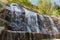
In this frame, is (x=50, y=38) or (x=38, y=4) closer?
(x=50, y=38)

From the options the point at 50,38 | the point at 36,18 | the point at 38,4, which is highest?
the point at 38,4

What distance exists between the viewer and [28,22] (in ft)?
36.2

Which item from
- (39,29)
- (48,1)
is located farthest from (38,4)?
(39,29)

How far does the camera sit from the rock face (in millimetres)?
10216

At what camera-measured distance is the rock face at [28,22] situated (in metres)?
10.2

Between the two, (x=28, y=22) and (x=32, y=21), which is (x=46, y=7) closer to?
(x=32, y=21)

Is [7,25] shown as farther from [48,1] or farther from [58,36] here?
[48,1]

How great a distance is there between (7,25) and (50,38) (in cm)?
233

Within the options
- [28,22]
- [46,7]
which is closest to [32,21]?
[28,22]

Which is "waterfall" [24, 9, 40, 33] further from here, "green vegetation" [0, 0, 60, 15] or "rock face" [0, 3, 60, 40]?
"green vegetation" [0, 0, 60, 15]

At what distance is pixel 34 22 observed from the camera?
1142 centimetres

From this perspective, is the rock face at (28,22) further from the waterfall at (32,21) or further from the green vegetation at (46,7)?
the green vegetation at (46,7)

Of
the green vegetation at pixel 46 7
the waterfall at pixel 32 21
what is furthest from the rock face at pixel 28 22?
the green vegetation at pixel 46 7

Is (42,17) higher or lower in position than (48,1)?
lower
